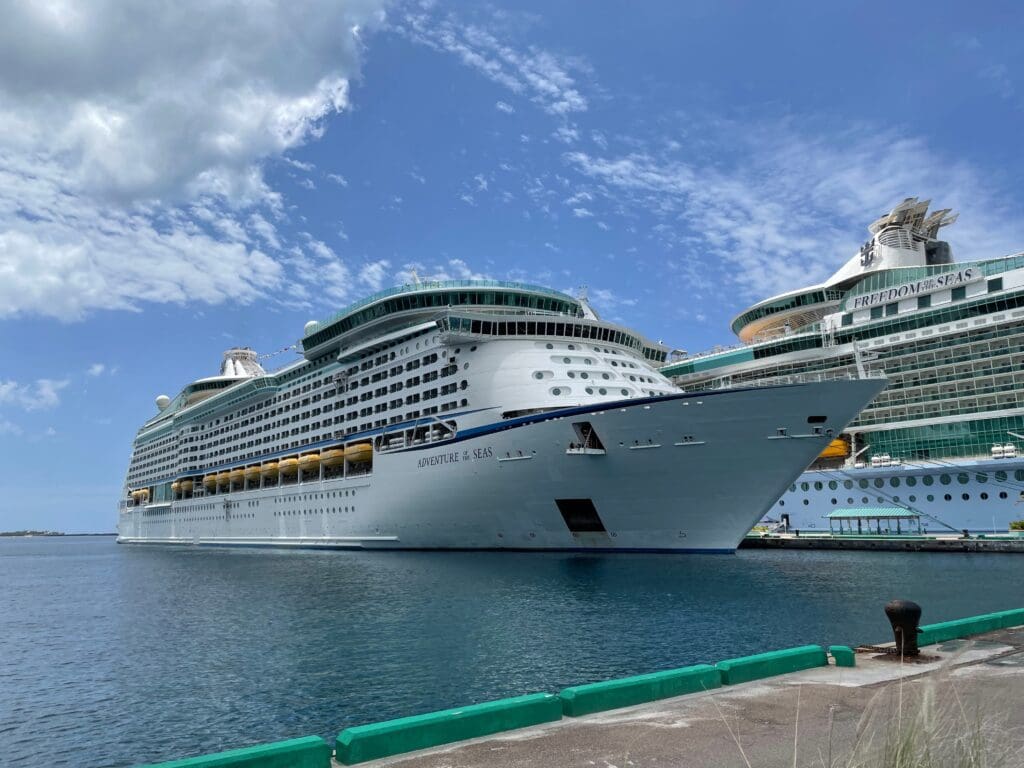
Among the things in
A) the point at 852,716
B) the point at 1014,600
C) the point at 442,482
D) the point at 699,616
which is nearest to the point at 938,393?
the point at 1014,600

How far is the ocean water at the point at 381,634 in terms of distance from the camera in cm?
1212

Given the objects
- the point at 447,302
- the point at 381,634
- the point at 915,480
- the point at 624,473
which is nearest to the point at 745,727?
the point at 381,634

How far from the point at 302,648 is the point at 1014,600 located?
20.7 meters

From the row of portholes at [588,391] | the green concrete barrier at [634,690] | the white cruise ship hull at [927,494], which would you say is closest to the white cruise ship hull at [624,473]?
the row of portholes at [588,391]

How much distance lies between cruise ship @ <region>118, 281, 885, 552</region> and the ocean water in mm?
2739

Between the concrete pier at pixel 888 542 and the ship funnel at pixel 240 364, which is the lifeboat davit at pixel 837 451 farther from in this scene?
the ship funnel at pixel 240 364

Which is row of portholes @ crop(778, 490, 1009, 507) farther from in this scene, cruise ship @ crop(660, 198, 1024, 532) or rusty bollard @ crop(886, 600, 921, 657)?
rusty bollard @ crop(886, 600, 921, 657)

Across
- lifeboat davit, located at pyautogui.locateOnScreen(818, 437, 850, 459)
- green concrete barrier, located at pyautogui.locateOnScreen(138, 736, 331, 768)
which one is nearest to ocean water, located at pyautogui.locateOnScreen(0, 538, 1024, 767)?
green concrete barrier, located at pyautogui.locateOnScreen(138, 736, 331, 768)

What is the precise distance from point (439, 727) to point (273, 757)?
1.48 m

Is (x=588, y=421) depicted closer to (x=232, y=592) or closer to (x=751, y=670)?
(x=232, y=592)

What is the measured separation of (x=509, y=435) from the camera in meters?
33.2

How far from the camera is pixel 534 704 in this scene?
697 cm

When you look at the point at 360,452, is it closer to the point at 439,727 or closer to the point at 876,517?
the point at 876,517

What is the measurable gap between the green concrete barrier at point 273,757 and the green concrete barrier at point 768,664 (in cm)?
466
